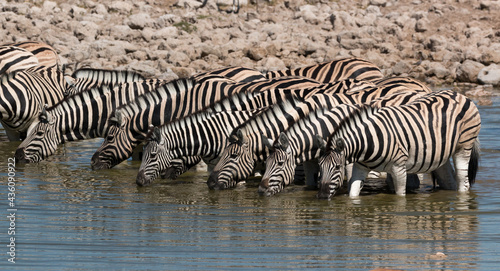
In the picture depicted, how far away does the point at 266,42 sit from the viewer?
31.8 metres

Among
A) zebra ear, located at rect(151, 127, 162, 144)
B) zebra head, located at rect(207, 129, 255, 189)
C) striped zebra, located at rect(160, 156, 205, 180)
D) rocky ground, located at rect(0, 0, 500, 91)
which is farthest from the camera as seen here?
rocky ground, located at rect(0, 0, 500, 91)

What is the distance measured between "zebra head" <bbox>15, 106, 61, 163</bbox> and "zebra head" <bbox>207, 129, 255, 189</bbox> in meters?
3.70

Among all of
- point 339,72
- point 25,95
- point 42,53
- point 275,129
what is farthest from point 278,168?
point 42,53

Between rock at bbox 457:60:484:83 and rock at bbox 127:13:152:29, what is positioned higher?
rock at bbox 127:13:152:29

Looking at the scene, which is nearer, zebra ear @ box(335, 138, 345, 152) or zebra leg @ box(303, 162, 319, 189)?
zebra ear @ box(335, 138, 345, 152)

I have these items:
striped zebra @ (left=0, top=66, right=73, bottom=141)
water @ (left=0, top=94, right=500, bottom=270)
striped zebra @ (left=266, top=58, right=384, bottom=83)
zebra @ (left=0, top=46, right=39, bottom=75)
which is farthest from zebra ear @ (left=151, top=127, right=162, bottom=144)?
zebra @ (left=0, top=46, right=39, bottom=75)

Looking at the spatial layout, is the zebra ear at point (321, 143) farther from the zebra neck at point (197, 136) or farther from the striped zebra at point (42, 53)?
the striped zebra at point (42, 53)

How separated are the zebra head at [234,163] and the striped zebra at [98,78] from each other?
5.05m

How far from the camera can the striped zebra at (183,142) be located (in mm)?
12234

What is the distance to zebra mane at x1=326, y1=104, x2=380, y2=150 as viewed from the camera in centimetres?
1080

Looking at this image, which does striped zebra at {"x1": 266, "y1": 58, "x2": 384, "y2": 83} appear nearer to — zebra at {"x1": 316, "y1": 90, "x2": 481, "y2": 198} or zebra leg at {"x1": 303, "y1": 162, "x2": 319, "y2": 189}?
zebra leg at {"x1": 303, "y1": 162, "x2": 319, "y2": 189}

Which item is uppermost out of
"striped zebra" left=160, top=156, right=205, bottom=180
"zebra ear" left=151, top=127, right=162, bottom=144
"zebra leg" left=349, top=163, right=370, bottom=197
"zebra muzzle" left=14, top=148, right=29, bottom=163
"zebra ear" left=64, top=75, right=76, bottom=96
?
"zebra ear" left=64, top=75, right=76, bottom=96

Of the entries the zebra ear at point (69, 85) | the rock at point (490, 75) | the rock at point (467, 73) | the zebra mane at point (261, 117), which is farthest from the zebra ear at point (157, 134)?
the rock at point (467, 73)

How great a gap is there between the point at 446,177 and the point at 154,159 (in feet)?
13.1
